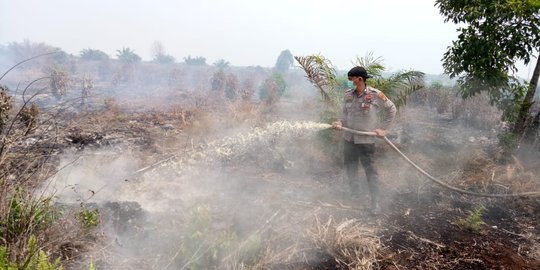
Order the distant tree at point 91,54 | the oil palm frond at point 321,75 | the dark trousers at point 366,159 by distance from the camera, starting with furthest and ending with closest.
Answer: the distant tree at point 91,54
the oil palm frond at point 321,75
the dark trousers at point 366,159

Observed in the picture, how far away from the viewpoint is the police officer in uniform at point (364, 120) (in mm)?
4672

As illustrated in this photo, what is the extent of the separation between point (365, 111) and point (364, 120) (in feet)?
0.46

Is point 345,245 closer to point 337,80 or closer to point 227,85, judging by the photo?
point 337,80

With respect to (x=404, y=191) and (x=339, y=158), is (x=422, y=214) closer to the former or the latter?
(x=404, y=191)

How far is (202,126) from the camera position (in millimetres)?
9773

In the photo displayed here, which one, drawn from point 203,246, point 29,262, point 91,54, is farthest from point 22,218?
point 91,54

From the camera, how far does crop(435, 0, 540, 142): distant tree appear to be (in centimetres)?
553

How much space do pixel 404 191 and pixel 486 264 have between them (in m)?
2.13

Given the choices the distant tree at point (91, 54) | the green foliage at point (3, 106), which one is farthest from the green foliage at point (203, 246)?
the distant tree at point (91, 54)

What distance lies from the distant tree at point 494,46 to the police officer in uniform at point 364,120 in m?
2.43

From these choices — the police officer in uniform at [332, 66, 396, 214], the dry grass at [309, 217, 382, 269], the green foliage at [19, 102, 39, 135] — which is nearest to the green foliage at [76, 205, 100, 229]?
the green foliage at [19, 102, 39, 135]

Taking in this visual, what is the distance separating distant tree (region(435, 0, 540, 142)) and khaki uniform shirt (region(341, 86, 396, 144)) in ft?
7.98

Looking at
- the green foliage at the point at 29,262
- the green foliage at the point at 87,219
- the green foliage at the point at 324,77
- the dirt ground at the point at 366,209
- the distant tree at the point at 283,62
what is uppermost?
the distant tree at the point at 283,62

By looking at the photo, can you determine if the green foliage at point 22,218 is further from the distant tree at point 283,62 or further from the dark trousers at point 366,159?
the distant tree at point 283,62
